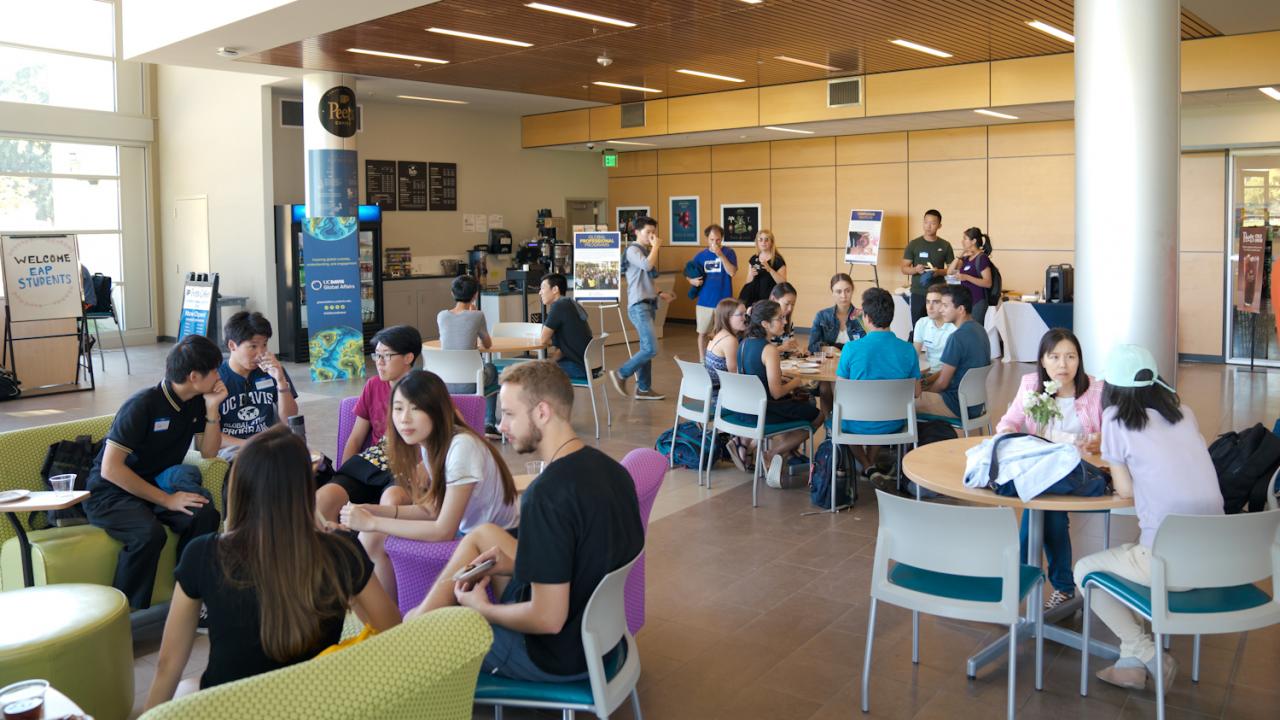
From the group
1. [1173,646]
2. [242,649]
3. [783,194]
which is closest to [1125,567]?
[1173,646]

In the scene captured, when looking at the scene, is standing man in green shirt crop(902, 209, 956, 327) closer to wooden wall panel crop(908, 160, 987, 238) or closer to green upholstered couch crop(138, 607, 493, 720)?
wooden wall panel crop(908, 160, 987, 238)

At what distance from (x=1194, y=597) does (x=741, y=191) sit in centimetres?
1262

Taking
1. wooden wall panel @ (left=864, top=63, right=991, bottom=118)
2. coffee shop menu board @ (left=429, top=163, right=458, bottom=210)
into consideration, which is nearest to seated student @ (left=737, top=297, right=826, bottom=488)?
wooden wall panel @ (left=864, top=63, right=991, bottom=118)

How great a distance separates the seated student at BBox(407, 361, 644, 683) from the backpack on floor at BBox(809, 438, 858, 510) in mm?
3364

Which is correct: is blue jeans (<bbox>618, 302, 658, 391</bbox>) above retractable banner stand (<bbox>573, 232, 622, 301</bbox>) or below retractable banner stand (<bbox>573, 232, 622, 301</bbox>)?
below

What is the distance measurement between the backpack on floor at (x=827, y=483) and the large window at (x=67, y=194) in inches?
450

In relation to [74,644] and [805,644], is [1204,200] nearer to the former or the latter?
[805,644]

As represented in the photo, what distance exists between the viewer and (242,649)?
2416 mm

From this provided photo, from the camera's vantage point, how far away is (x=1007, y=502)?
3637mm

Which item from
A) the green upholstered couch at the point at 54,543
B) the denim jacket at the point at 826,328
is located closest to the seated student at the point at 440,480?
the green upholstered couch at the point at 54,543

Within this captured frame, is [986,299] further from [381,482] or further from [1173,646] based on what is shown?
[381,482]

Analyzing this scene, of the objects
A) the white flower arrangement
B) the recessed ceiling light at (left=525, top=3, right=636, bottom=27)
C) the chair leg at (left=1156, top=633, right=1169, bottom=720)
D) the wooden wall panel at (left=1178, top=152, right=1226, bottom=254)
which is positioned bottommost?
the chair leg at (left=1156, top=633, right=1169, bottom=720)

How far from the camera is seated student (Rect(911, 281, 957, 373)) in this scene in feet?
21.9

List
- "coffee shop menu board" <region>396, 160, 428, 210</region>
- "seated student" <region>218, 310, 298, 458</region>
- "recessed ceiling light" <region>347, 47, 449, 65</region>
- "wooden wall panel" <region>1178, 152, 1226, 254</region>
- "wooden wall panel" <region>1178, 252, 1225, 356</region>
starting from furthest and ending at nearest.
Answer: "coffee shop menu board" <region>396, 160, 428, 210</region> < "wooden wall panel" <region>1178, 252, 1225, 356</region> < "wooden wall panel" <region>1178, 152, 1226, 254</region> < "recessed ceiling light" <region>347, 47, 449, 65</region> < "seated student" <region>218, 310, 298, 458</region>
